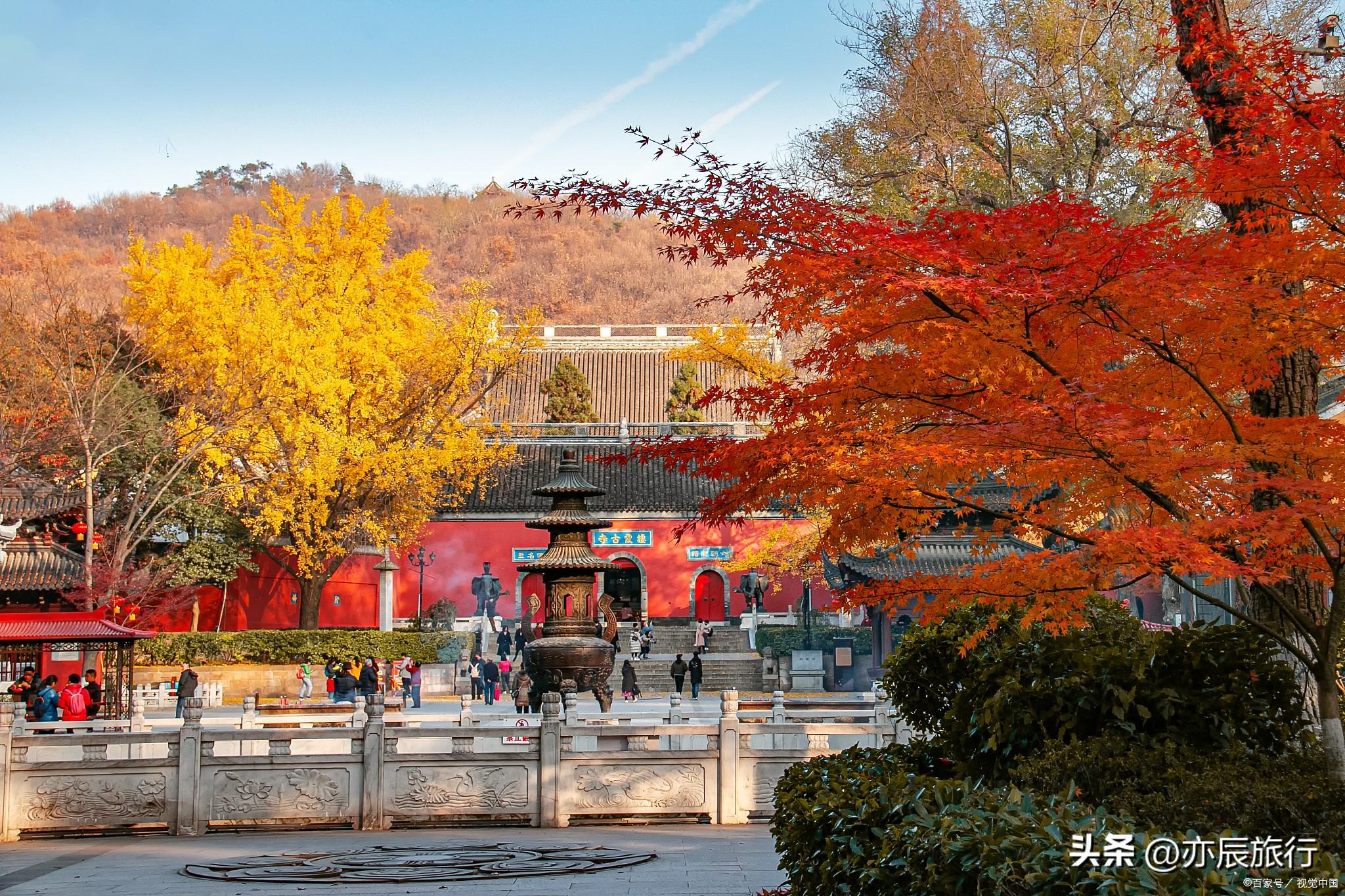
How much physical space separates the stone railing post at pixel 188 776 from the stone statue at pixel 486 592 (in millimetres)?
21959

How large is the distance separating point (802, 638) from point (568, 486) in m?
10.2

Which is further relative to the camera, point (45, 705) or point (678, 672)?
point (678, 672)

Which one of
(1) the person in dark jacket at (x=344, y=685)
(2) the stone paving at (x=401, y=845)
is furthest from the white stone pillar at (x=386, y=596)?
(2) the stone paving at (x=401, y=845)

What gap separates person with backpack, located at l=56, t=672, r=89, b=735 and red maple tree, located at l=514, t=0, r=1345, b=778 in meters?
12.3

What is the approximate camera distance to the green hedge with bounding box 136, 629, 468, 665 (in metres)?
28.3

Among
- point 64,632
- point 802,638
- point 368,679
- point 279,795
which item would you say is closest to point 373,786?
point 279,795

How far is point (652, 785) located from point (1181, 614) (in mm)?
21859

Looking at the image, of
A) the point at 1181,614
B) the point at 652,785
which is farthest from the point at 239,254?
the point at 1181,614

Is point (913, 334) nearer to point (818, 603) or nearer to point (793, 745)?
point (793, 745)

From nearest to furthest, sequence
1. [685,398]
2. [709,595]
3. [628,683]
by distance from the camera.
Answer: [628,683], [709,595], [685,398]

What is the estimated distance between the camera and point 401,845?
11.2 meters

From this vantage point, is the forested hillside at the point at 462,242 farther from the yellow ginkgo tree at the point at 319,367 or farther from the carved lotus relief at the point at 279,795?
the carved lotus relief at the point at 279,795

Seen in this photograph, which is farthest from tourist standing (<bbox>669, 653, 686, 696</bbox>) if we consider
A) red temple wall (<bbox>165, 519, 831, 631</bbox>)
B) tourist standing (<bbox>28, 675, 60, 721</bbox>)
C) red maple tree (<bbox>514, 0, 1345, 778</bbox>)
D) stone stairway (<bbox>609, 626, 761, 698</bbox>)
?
red maple tree (<bbox>514, 0, 1345, 778</bbox>)

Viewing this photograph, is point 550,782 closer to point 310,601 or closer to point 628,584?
point 310,601
